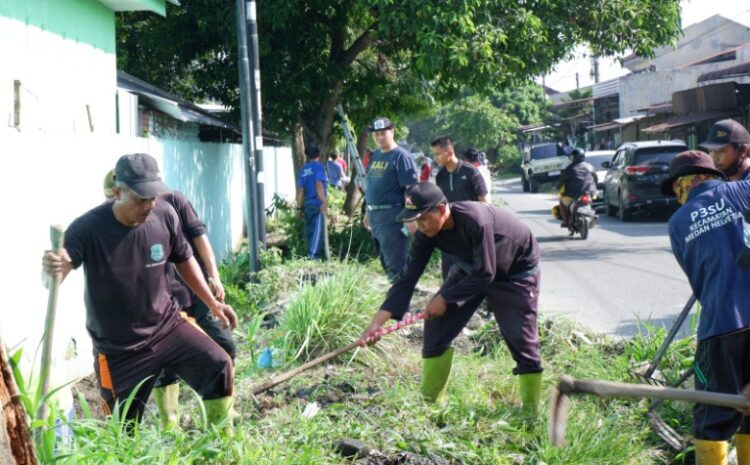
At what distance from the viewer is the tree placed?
13.6 meters

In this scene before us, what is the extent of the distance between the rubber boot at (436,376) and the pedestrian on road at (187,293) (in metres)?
1.24

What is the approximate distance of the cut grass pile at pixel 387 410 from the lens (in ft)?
15.4

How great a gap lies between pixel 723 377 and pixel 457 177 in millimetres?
5112

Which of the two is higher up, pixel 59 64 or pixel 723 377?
pixel 59 64

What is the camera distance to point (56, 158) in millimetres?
7223

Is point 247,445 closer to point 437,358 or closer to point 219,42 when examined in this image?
point 437,358

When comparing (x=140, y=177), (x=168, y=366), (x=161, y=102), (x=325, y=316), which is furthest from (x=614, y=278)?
(x=140, y=177)

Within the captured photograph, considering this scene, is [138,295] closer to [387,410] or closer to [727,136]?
[387,410]

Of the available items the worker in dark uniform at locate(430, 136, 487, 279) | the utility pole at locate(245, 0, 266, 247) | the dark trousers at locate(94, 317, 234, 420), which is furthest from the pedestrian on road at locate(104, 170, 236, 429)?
the utility pole at locate(245, 0, 266, 247)

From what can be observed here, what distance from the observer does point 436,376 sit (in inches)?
242

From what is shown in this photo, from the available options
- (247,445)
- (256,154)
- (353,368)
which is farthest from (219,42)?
(247,445)

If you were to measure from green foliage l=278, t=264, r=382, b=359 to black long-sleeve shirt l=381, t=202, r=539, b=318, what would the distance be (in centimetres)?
147

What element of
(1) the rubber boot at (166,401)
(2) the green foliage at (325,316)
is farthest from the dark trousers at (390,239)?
(1) the rubber boot at (166,401)

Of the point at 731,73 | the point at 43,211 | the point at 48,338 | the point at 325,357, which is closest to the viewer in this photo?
the point at 48,338
